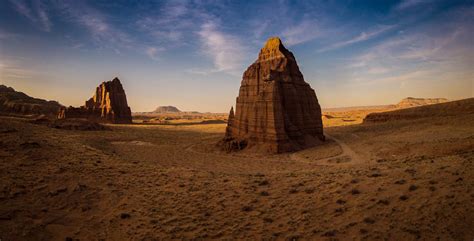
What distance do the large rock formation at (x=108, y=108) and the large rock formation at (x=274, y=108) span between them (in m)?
62.3

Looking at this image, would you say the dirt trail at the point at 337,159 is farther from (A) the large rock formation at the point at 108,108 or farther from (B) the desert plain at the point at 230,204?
(A) the large rock formation at the point at 108,108

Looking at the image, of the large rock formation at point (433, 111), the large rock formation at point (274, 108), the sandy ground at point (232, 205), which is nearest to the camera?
the sandy ground at point (232, 205)

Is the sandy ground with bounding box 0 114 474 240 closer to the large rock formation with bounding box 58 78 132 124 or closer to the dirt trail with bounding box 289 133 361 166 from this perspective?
the dirt trail with bounding box 289 133 361 166

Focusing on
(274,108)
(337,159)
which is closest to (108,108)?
(274,108)

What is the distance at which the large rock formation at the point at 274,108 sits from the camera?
26031 millimetres

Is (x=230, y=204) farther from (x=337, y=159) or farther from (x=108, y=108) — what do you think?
(x=108, y=108)

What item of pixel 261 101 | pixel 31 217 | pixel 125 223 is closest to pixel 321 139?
pixel 261 101

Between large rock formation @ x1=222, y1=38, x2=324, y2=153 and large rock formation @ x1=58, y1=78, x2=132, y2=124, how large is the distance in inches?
2452

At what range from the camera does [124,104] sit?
83.7 meters

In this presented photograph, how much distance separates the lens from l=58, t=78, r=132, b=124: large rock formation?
76750 mm

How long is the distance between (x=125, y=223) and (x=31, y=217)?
3.42 meters

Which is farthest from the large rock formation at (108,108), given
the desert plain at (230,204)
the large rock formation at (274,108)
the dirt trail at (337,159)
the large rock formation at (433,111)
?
the large rock formation at (433,111)

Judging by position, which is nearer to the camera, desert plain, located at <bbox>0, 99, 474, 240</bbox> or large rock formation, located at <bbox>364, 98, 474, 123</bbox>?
desert plain, located at <bbox>0, 99, 474, 240</bbox>

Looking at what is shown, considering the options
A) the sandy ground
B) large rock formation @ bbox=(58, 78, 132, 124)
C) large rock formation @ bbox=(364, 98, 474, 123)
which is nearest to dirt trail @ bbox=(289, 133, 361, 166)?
the sandy ground
